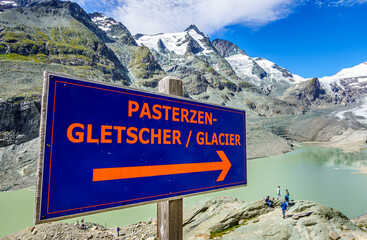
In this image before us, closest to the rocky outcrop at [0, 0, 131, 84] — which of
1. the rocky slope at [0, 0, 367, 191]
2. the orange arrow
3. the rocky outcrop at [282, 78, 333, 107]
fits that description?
the rocky slope at [0, 0, 367, 191]

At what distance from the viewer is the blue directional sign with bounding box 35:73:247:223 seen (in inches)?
64.8

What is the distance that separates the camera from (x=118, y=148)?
Answer: 191cm

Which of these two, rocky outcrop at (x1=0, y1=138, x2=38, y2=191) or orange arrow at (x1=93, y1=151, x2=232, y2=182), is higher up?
orange arrow at (x1=93, y1=151, x2=232, y2=182)

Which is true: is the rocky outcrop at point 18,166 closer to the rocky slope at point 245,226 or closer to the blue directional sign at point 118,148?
the rocky slope at point 245,226

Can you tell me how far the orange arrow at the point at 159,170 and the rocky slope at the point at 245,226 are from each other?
28.1 feet

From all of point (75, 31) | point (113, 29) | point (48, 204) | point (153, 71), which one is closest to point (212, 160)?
point (48, 204)

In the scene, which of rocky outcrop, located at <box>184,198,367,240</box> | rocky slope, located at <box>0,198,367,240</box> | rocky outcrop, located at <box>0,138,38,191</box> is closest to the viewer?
rocky outcrop, located at <box>184,198,367,240</box>

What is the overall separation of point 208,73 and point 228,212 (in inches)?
5801

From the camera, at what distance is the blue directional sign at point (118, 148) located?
1646 millimetres

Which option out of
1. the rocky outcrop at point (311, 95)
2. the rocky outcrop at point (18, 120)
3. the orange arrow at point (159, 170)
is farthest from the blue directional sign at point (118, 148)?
the rocky outcrop at point (311, 95)

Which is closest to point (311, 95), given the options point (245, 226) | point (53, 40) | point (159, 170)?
point (53, 40)

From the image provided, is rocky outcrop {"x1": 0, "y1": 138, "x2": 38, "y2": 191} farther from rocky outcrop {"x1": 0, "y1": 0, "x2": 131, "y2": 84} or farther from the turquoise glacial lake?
rocky outcrop {"x1": 0, "y1": 0, "x2": 131, "y2": 84}

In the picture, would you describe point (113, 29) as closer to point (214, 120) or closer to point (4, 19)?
point (4, 19)

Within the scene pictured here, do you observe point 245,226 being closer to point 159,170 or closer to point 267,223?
point 267,223
